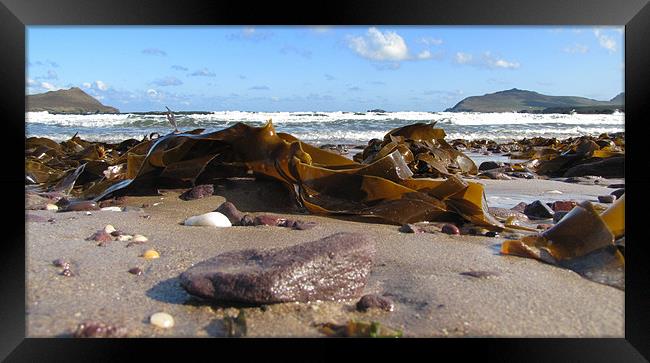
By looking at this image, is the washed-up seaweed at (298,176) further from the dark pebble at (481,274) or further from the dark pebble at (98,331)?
the dark pebble at (98,331)

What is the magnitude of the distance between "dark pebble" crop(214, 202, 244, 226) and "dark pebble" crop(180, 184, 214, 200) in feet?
1.17

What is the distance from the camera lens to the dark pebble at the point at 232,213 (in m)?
2.23

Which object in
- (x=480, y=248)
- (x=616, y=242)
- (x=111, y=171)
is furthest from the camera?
(x=111, y=171)

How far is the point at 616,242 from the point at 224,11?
118cm

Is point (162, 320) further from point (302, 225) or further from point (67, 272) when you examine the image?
point (302, 225)

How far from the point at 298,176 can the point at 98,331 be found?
1519 millimetres

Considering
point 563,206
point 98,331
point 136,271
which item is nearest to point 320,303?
point 98,331

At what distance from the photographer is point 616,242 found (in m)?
1.32

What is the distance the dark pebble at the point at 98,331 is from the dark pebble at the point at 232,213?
1.14m

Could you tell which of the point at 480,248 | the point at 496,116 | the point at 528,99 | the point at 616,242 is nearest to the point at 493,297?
the point at 616,242

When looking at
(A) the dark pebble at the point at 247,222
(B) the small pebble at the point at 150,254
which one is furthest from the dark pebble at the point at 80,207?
(B) the small pebble at the point at 150,254

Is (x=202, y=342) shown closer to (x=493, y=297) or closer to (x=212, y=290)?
(x=212, y=290)

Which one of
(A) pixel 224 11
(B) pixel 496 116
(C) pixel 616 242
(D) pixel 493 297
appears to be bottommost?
(D) pixel 493 297

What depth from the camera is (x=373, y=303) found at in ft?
4.17
